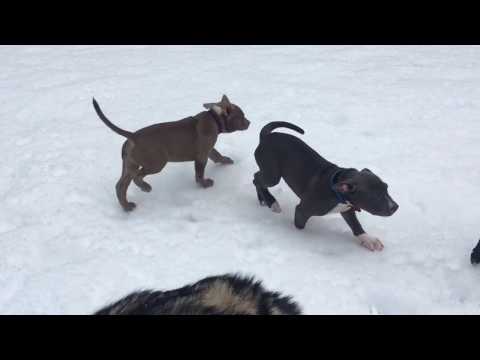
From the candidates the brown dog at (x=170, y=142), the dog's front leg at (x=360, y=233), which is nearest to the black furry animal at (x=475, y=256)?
the dog's front leg at (x=360, y=233)

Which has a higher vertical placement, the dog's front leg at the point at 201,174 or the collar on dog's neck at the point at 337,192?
the collar on dog's neck at the point at 337,192

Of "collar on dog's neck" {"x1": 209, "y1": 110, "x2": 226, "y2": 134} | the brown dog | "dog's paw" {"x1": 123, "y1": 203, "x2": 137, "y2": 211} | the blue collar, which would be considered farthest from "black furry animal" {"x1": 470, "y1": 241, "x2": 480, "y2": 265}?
"dog's paw" {"x1": 123, "y1": 203, "x2": 137, "y2": 211}

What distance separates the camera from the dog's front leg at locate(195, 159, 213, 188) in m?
4.68

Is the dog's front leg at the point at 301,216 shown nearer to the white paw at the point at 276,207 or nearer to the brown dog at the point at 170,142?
the white paw at the point at 276,207

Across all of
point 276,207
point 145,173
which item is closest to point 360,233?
point 276,207

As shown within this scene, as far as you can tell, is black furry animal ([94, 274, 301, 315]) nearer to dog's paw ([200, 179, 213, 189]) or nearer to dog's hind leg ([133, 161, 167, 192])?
dog's hind leg ([133, 161, 167, 192])

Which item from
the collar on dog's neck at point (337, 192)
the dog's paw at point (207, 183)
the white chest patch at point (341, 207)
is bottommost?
the dog's paw at point (207, 183)

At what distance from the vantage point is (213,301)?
2.47 metres

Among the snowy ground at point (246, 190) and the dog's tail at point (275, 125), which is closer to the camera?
the snowy ground at point (246, 190)

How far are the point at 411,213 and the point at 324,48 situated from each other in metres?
5.26

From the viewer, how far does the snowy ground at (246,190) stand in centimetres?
371

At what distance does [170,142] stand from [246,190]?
3.46 ft

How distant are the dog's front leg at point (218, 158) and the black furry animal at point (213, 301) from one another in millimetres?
2455

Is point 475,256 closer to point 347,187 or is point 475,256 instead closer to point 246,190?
point 347,187
